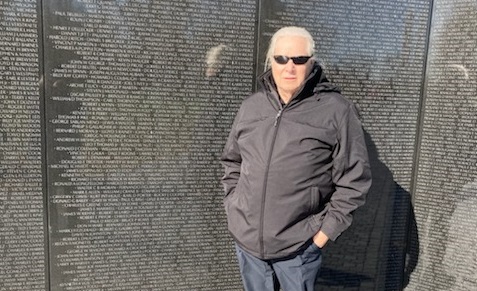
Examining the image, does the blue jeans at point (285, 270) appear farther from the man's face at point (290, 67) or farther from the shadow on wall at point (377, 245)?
the shadow on wall at point (377, 245)

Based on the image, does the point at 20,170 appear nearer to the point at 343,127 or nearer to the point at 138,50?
the point at 138,50

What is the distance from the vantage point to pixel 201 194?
4.13 metres

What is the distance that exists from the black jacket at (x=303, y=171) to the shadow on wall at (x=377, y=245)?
1.80 m

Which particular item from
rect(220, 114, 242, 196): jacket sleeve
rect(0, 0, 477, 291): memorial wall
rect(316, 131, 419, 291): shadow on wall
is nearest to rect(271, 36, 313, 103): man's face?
rect(220, 114, 242, 196): jacket sleeve

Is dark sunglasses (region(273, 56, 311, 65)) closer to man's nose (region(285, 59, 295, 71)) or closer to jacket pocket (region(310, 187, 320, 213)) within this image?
man's nose (region(285, 59, 295, 71))

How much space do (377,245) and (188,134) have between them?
2.46 meters

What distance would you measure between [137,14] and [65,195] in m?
1.73

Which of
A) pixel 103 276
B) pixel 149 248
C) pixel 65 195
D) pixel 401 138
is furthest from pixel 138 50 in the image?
pixel 401 138

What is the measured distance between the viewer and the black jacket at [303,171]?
9.08 feet

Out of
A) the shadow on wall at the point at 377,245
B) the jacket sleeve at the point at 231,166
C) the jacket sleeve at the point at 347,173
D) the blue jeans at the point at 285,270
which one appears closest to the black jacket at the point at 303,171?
the jacket sleeve at the point at 347,173

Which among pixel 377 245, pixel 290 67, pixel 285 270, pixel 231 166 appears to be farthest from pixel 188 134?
pixel 377 245

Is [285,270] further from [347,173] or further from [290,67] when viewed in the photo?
[290,67]

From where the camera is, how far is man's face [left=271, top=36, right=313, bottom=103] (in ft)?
9.00

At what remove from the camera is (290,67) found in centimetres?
277
